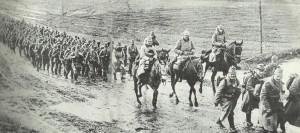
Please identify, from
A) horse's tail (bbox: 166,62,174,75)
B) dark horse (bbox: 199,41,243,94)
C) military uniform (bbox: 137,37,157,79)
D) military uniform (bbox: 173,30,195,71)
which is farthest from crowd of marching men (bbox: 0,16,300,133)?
military uniform (bbox: 173,30,195,71)

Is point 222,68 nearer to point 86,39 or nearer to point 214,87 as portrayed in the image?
point 214,87

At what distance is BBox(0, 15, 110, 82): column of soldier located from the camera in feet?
30.4

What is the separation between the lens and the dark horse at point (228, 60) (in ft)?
28.8

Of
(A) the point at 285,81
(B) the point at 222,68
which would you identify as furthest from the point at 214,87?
(A) the point at 285,81

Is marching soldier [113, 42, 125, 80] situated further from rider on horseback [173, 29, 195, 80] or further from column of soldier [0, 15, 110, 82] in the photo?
rider on horseback [173, 29, 195, 80]

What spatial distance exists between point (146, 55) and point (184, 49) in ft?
2.18

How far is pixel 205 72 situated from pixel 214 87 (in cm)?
42

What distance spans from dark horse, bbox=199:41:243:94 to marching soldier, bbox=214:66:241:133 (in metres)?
0.20

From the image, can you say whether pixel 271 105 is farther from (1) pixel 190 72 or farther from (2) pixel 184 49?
(2) pixel 184 49

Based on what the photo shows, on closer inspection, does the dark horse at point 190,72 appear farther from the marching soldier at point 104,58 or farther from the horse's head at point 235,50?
the marching soldier at point 104,58

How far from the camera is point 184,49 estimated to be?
894cm

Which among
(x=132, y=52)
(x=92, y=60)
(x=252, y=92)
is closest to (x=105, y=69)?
(x=92, y=60)

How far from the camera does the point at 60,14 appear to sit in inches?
371

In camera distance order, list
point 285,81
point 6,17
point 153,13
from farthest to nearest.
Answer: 1. point 6,17
2. point 153,13
3. point 285,81
